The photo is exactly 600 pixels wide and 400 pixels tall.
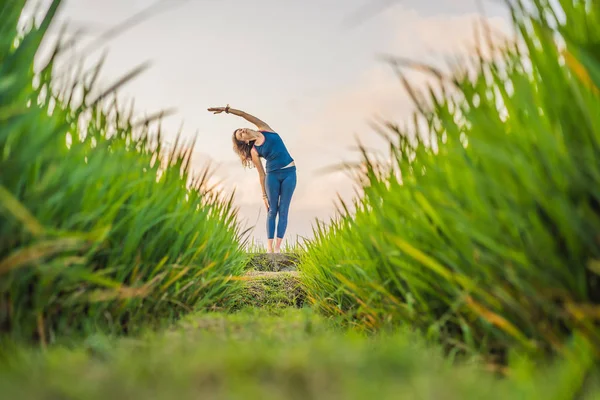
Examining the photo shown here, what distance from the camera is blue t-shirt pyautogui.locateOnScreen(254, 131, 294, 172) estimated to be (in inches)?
267

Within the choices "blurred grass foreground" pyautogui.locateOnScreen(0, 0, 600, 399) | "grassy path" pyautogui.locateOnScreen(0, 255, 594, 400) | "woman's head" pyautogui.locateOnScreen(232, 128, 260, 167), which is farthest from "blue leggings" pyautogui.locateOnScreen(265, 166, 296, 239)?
"grassy path" pyautogui.locateOnScreen(0, 255, 594, 400)

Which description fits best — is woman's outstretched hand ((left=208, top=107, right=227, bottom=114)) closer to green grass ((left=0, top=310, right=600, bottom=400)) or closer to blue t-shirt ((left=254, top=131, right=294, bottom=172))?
blue t-shirt ((left=254, top=131, right=294, bottom=172))

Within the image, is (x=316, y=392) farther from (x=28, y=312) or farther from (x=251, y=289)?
(x=251, y=289)

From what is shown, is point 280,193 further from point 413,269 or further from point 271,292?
point 413,269

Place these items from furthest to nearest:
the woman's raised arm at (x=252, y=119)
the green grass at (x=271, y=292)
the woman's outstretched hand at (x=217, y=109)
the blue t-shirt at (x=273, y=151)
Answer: the blue t-shirt at (x=273, y=151) < the woman's raised arm at (x=252, y=119) < the woman's outstretched hand at (x=217, y=109) < the green grass at (x=271, y=292)

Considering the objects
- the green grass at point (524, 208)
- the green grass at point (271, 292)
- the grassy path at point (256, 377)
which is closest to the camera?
the grassy path at point (256, 377)

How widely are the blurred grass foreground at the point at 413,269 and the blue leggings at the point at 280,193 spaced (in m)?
4.96

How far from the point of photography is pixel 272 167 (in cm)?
688

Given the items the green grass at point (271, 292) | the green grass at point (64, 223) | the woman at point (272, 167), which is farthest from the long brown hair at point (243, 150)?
the green grass at point (64, 223)

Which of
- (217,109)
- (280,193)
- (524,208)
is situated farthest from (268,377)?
(280,193)

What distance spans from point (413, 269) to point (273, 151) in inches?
207

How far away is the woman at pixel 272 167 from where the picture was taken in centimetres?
680

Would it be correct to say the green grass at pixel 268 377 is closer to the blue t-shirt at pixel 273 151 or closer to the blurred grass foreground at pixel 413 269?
the blurred grass foreground at pixel 413 269

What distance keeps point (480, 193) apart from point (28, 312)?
111cm
